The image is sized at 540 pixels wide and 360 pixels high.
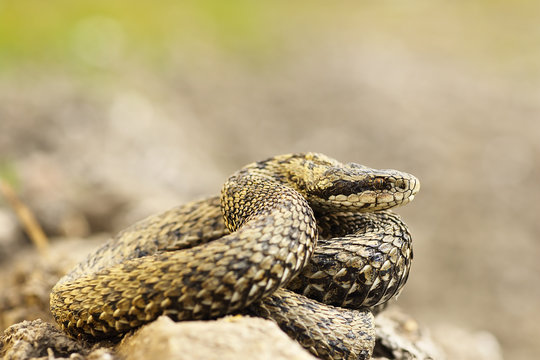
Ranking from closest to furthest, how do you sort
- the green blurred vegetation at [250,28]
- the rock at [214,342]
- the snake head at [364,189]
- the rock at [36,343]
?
1. the rock at [214,342]
2. the rock at [36,343]
3. the snake head at [364,189]
4. the green blurred vegetation at [250,28]

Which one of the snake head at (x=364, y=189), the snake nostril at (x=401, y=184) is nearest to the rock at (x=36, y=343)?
the snake head at (x=364, y=189)

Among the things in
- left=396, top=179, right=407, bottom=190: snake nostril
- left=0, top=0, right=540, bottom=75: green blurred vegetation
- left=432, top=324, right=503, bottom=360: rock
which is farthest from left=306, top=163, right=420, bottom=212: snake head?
left=0, top=0, right=540, bottom=75: green blurred vegetation

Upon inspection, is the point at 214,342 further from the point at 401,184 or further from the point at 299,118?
the point at 299,118

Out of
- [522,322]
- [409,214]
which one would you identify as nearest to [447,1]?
[409,214]

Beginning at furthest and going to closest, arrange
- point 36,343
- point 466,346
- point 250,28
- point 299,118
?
point 250,28 → point 299,118 → point 466,346 → point 36,343

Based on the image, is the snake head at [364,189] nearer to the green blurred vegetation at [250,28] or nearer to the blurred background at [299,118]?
the blurred background at [299,118]

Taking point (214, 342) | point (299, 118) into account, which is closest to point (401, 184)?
point (214, 342)
